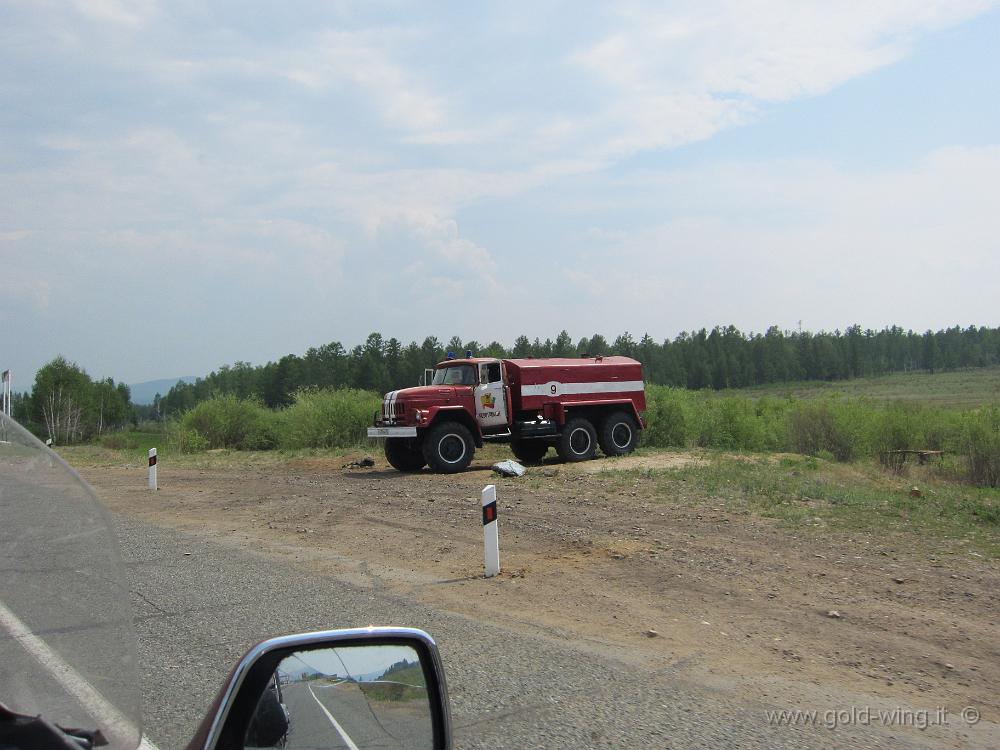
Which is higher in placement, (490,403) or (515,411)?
(490,403)

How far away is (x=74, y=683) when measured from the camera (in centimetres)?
191

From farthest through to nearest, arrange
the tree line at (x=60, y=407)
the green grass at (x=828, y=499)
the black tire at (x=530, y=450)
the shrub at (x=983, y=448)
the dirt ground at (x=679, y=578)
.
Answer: the tree line at (x=60, y=407) < the shrub at (x=983, y=448) < the black tire at (x=530, y=450) < the green grass at (x=828, y=499) < the dirt ground at (x=679, y=578)

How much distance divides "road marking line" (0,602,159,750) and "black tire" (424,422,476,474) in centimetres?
1674

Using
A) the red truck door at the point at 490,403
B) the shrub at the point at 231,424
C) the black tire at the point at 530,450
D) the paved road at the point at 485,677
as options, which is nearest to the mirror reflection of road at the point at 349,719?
the paved road at the point at 485,677

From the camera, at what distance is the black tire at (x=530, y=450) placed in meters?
21.5

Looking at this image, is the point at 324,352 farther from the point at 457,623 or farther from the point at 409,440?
the point at 457,623

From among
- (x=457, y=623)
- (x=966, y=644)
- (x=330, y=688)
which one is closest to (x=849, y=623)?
(x=966, y=644)

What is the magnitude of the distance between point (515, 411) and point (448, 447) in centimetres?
203

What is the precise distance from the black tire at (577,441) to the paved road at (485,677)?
12.2 m

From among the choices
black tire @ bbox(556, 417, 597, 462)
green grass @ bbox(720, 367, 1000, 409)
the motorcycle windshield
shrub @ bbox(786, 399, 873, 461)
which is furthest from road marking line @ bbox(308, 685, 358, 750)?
green grass @ bbox(720, 367, 1000, 409)

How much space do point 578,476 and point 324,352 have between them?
180 feet

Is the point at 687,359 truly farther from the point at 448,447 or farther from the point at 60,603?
the point at 60,603

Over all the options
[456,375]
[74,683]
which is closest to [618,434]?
→ [456,375]

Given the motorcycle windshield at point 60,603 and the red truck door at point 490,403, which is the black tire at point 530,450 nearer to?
the red truck door at point 490,403
